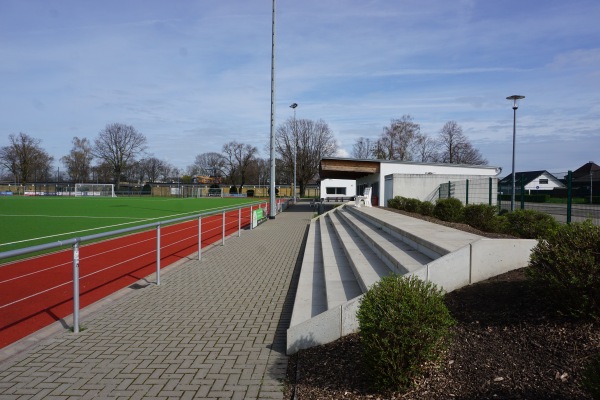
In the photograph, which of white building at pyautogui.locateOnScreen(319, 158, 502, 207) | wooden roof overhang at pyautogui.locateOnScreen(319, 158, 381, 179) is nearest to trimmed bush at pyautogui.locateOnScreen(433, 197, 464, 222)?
white building at pyautogui.locateOnScreen(319, 158, 502, 207)

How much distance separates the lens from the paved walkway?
12.9 ft

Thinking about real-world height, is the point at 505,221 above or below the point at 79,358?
above

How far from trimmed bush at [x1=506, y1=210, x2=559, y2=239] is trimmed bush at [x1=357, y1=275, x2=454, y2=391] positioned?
18.6 feet

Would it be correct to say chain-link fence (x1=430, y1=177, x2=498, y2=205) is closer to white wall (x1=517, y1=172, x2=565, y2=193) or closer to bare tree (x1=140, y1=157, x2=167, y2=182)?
white wall (x1=517, y1=172, x2=565, y2=193)

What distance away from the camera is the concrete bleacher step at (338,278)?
592 cm

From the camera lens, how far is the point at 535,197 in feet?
53.1

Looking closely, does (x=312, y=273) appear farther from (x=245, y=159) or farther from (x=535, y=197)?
(x=245, y=159)

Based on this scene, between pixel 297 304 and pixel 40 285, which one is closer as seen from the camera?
pixel 297 304

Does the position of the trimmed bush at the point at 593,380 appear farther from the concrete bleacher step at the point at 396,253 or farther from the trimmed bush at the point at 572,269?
the concrete bleacher step at the point at 396,253

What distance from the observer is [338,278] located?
23.3 ft

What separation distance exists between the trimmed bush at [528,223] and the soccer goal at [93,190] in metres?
77.7

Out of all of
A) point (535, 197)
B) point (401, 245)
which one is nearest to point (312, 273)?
point (401, 245)

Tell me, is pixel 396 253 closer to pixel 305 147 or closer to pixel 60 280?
pixel 60 280

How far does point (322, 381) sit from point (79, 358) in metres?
2.79
